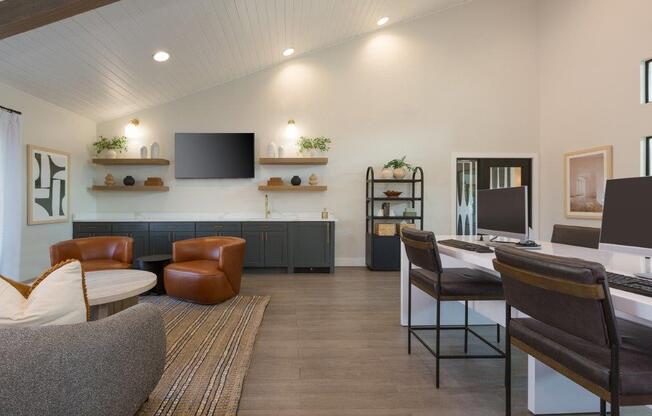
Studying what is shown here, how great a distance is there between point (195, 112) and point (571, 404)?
6.23 meters

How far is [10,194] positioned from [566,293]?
5.54m

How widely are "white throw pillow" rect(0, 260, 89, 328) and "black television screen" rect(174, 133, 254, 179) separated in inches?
191

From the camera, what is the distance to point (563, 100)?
234 inches

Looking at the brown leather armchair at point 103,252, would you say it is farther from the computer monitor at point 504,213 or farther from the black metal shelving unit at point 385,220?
the computer monitor at point 504,213

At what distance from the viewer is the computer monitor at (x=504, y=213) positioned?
2.62 meters

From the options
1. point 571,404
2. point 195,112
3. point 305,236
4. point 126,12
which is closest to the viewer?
point 571,404

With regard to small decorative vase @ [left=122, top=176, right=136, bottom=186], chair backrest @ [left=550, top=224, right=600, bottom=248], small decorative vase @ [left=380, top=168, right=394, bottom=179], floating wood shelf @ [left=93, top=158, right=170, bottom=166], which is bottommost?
chair backrest @ [left=550, top=224, right=600, bottom=248]

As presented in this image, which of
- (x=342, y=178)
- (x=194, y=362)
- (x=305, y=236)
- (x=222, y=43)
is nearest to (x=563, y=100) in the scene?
(x=342, y=178)

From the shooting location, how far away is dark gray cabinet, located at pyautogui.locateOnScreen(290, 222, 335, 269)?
5798 millimetres

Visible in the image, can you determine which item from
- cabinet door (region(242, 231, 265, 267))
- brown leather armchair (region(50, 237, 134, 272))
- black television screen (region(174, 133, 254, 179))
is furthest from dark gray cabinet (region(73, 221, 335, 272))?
brown leather armchair (region(50, 237, 134, 272))

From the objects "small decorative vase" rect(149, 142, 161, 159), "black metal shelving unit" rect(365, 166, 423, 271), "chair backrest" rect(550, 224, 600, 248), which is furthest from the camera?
"small decorative vase" rect(149, 142, 161, 159)

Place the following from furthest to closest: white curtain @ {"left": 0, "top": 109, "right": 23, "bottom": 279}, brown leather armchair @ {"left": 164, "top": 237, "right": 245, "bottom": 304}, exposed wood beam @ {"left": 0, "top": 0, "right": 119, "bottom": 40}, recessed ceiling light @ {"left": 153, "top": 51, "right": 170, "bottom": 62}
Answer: recessed ceiling light @ {"left": 153, "top": 51, "right": 170, "bottom": 62}
white curtain @ {"left": 0, "top": 109, "right": 23, "bottom": 279}
brown leather armchair @ {"left": 164, "top": 237, "right": 245, "bottom": 304}
exposed wood beam @ {"left": 0, "top": 0, "right": 119, "bottom": 40}

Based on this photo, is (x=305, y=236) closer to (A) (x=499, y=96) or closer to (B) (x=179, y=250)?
(B) (x=179, y=250)

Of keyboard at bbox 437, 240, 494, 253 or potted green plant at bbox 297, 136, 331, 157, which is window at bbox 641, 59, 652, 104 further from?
potted green plant at bbox 297, 136, 331, 157
